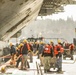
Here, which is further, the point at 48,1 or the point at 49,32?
the point at 49,32

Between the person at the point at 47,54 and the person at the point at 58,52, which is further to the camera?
the person at the point at 47,54

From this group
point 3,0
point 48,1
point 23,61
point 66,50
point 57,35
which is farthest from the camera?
point 57,35

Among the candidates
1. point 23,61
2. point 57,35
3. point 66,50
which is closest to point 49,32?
point 57,35

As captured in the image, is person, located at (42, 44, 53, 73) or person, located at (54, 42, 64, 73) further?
person, located at (42, 44, 53, 73)

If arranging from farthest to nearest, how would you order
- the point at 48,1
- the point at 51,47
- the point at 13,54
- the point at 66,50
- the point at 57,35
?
the point at 57,35, the point at 66,50, the point at 13,54, the point at 48,1, the point at 51,47

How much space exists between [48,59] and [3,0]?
736 cm

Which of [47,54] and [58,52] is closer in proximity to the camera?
[58,52]

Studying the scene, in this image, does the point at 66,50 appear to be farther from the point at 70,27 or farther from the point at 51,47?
the point at 70,27

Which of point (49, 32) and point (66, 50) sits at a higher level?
point (49, 32)

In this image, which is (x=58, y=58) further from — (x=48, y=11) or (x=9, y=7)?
(x=48, y=11)

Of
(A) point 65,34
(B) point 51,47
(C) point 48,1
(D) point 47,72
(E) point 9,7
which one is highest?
(A) point 65,34

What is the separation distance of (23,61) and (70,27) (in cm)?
16941

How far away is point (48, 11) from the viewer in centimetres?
2427

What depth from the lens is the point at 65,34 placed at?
613 ft
